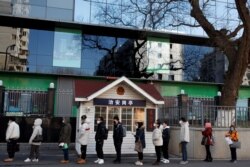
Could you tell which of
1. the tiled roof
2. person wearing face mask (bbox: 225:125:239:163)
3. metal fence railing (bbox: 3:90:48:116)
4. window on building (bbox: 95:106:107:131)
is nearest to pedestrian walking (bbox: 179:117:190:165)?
person wearing face mask (bbox: 225:125:239:163)

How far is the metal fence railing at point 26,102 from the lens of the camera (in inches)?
1011

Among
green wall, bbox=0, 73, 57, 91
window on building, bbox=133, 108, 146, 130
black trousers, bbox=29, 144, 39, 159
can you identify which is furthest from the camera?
green wall, bbox=0, 73, 57, 91

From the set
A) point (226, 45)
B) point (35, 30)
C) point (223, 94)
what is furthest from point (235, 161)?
point (35, 30)

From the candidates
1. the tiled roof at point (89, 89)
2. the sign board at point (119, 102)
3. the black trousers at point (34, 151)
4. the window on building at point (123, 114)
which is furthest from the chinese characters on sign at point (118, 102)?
the black trousers at point (34, 151)

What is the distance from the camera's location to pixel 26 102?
2602cm

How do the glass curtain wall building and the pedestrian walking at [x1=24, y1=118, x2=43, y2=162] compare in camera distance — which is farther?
the glass curtain wall building

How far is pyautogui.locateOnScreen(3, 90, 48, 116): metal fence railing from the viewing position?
25.7m

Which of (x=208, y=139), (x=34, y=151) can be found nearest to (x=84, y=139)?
(x=34, y=151)

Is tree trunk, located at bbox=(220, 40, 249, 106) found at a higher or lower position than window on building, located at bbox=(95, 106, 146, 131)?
higher

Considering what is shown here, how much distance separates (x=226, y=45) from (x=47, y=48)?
54.9 feet

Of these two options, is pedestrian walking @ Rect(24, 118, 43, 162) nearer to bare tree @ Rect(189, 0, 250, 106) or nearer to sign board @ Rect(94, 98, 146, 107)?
sign board @ Rect(94, 98, 146, 107)

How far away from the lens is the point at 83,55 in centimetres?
3484

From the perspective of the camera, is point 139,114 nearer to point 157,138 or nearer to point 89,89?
point 89,89

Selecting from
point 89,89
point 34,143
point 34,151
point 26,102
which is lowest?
point 34,151
